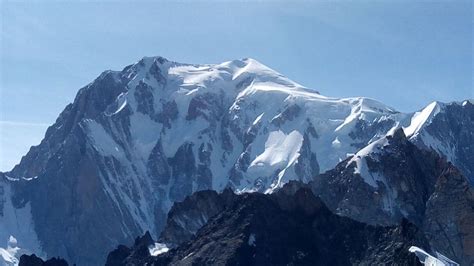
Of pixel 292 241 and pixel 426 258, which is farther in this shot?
pixel 292 241

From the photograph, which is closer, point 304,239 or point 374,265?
point 374,265

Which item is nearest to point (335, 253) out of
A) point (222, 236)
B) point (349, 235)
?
point (349, 235)

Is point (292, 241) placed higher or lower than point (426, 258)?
lower

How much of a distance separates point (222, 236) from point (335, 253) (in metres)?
18.0

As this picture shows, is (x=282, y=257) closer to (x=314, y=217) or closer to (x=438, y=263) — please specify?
(x=314, y=217)

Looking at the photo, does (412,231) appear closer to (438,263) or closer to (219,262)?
(438,263)

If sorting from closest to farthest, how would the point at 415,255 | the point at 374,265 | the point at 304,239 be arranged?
the point at 415,255 → the point at 374,265 → the point at 304,239

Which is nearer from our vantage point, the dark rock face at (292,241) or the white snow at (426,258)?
the white snow at (426,258)

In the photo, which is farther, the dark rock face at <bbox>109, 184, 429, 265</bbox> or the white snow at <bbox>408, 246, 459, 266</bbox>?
the dark rock face at <bbox>109, 184, 429, 265</bbox>

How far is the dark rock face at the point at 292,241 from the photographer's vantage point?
186250mm

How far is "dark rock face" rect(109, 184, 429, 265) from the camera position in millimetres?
186250

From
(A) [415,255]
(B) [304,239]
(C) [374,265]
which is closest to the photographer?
(A) [415,255]

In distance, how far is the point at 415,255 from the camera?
164250 millimetres

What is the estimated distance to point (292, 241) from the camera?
193 m
